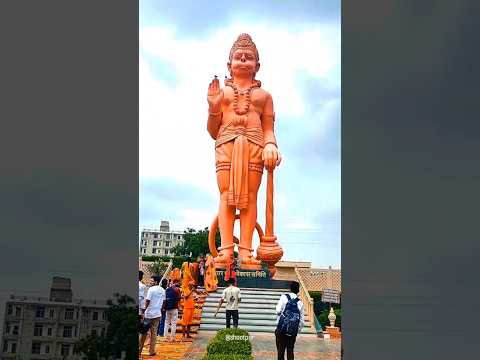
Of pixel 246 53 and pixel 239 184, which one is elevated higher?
pixel 246 53

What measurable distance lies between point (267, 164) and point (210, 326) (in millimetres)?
3757

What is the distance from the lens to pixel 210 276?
34.7 ft

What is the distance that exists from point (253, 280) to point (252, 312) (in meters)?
1.55

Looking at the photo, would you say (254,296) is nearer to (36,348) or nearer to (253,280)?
(253,280)

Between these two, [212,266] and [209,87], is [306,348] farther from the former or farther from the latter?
[209,87]

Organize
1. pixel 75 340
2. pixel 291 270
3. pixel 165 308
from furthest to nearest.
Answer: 1. pixel 291 270
2. pixel 165 308
3. pixel 75 340

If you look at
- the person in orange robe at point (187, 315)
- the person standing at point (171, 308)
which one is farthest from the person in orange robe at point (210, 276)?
the person standing at point (171, 308)

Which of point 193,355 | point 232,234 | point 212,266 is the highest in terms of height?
point 232,234

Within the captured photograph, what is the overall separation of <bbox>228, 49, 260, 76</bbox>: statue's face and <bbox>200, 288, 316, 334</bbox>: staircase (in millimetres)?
4544

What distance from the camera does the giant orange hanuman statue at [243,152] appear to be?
11289mm

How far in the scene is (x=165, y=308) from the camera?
7543 mm

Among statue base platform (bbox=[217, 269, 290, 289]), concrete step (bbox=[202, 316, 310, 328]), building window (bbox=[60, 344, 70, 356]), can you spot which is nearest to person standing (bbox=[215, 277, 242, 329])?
concrete step (bbox=[202, 316, 310, 328])

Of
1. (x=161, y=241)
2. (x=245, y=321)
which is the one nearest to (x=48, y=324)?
(x=245, y=321)

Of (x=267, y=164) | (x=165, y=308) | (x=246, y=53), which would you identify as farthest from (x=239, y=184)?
(x=165, y=308)
